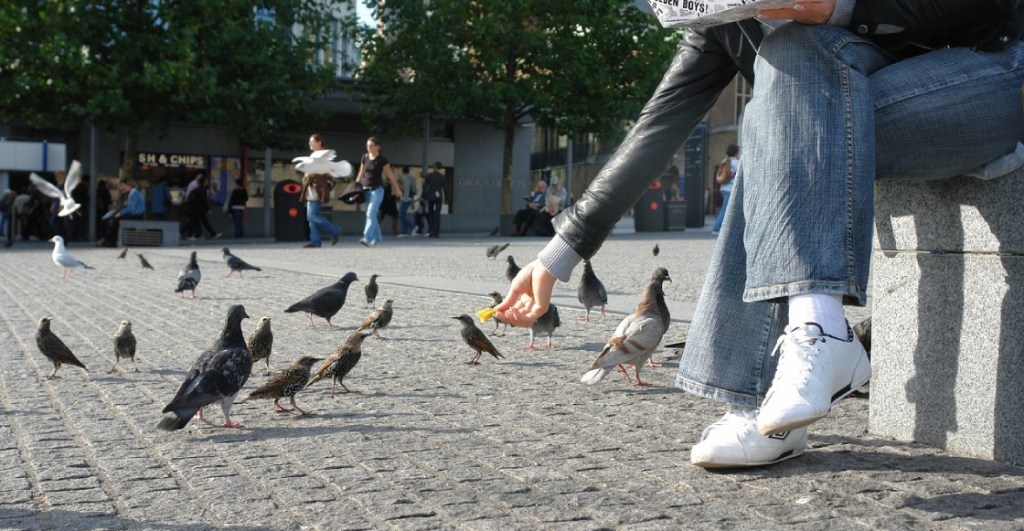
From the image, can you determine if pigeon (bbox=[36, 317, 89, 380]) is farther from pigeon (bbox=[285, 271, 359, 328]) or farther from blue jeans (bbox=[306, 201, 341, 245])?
blue jeans (bbox=[306, 201, 341, 245])

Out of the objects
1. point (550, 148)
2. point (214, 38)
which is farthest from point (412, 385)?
point (550, 148)

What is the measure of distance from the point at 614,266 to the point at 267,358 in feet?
32.9

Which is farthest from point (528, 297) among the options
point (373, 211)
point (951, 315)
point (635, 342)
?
point (373, 211)

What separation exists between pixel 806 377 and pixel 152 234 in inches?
1024

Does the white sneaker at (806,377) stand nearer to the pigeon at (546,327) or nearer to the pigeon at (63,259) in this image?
the pigeon at (546,327)

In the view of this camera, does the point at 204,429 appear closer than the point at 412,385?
Yes

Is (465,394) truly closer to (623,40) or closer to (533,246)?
(533,246)

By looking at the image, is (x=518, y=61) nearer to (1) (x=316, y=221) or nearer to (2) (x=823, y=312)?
(1) (x=316, y=221)

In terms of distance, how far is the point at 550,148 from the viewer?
3462 inches

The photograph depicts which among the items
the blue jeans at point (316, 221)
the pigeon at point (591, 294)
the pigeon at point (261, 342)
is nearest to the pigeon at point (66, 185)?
the blue jeans at point (316, 221)

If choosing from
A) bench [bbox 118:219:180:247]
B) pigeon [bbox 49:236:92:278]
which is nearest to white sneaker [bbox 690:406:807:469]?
pigeon [bbox 49:236:92:278]

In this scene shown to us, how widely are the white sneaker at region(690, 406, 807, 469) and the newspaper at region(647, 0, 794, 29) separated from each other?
1.09 meters

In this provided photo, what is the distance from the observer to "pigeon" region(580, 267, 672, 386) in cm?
521

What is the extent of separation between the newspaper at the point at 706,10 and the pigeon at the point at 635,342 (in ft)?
7.90
